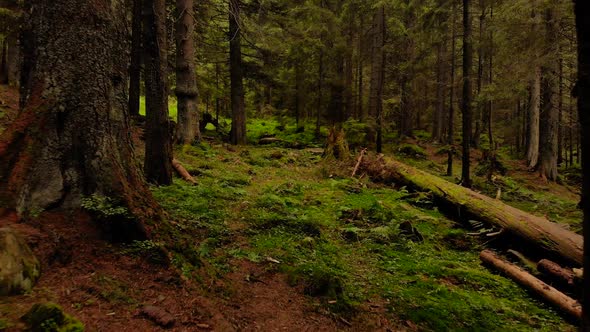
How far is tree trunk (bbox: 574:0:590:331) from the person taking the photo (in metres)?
2.26

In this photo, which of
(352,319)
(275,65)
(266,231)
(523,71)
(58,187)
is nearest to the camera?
(58,187)

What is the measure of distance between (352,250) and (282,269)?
6.31ft

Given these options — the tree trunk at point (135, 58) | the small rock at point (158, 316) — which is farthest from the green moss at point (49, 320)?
the tree trunk at point (135, 58)

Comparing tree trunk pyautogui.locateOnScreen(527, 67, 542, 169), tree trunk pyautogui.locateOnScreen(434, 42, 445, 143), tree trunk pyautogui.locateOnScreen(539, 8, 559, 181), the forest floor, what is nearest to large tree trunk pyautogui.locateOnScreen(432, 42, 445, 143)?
tree trunk pyautogui.locateOnScreen(434, 42, 445, 143)

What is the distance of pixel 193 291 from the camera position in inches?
152

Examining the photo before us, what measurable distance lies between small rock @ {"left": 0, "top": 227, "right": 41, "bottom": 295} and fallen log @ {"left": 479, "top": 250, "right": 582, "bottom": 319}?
5.97 m

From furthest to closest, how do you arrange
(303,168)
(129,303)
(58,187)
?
(303,168)
(58,187)
(129,303)

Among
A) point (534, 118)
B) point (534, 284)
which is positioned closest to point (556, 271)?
point (534, 284)

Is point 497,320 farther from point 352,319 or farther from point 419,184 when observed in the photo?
point 419,184

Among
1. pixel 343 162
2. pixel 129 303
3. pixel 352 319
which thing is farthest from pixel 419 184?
pixel 129 303

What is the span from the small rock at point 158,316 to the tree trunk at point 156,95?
16.1 ft

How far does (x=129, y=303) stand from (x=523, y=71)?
19.3 m

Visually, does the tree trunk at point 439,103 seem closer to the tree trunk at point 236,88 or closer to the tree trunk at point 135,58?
the tree trunk at point 236,88

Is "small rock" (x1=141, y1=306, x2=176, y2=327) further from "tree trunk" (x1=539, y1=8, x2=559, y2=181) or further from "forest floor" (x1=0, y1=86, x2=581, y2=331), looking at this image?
"tree trunk" (x1=539, y1=8, x2=559, y2=181)
